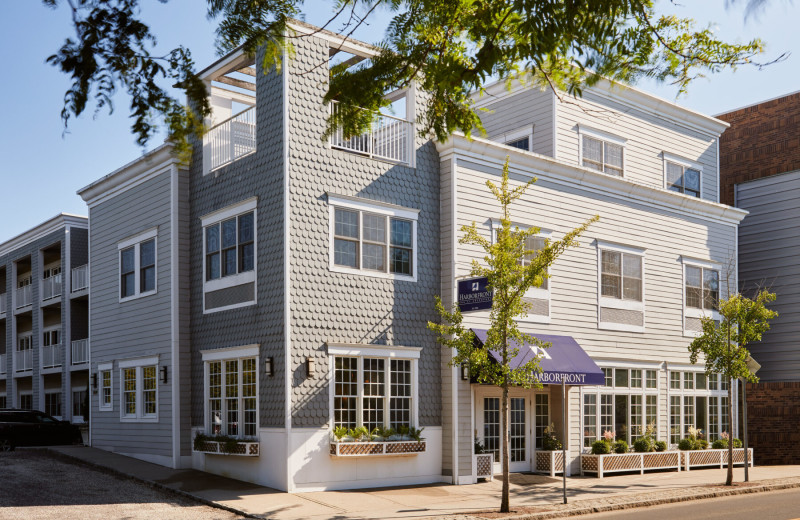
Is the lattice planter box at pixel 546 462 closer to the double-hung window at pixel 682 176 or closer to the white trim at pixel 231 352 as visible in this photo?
the white trim at pixel 231 352

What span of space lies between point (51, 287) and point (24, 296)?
3392 mm

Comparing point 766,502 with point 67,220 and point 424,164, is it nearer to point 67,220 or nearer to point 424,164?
point 424,164

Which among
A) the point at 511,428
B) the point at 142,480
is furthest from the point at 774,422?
the point at 142,480

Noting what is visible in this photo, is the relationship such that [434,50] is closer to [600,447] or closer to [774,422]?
[600,447]

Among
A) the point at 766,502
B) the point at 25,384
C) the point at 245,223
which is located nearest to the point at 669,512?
the point at 766,502

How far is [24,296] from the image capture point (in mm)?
36969

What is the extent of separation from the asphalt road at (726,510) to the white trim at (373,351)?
5.63 metres

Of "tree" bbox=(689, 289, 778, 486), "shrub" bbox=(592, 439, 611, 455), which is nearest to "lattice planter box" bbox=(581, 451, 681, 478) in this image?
"shrub" bbox=(592, 439, 611, 455)

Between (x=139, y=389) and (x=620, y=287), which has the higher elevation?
(x=620, y=287)

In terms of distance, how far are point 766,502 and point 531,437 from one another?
20.7ft

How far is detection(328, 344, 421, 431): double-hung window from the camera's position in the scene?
732 inches

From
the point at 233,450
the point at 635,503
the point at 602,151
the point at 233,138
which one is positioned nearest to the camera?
the point at 635,503

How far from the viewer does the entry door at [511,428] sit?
68.8ft

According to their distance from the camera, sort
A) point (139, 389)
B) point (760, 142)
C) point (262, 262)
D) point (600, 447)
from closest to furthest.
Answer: point (262, 262) → point (600, 447) → point (139, 389) → point (760, 142)
